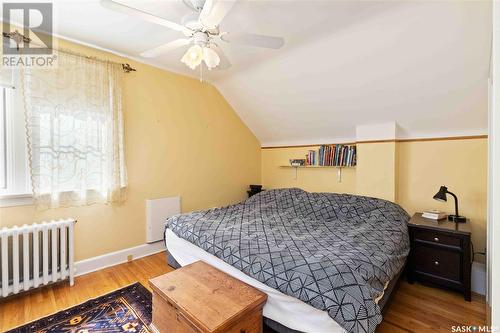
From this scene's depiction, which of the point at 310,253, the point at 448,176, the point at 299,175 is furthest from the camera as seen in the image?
the point at 299,175

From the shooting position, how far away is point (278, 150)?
428cm

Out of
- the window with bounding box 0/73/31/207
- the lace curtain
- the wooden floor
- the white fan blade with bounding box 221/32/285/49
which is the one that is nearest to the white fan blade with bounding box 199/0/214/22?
the white fan blade with bounding box 221/32/285/49

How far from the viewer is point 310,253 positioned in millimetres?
1613

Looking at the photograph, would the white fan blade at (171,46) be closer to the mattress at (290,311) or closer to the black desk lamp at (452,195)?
the mattress at (290,311)

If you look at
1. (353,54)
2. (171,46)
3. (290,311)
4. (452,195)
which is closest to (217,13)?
(171,46)

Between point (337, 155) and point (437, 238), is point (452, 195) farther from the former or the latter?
point (337, 155)

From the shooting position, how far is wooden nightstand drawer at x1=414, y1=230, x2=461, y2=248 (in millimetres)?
2104

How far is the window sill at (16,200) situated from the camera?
2.08 meters

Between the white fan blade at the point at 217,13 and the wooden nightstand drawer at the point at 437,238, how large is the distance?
2.52 meters

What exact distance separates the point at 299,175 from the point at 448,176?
6.35ft

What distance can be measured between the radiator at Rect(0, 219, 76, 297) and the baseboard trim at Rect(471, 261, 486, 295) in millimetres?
3751

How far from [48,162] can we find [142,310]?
64.3 inches

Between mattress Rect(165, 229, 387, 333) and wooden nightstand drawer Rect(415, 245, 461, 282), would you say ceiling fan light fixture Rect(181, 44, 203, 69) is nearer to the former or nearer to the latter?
mattress Rect(165, 229, 387, 333)

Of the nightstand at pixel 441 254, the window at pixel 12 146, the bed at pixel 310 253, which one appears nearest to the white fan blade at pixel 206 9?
the bed at pixel 310 253
